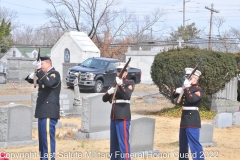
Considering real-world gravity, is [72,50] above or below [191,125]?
above

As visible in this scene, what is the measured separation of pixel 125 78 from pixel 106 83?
18.0 m

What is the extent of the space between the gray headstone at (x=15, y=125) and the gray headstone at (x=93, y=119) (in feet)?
4.88

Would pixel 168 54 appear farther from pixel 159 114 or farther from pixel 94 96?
pixel 94 96

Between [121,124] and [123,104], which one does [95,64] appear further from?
[121,124]

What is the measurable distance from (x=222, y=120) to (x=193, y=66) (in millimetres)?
2288

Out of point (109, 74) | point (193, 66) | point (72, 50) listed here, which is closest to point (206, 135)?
point (193, 66)

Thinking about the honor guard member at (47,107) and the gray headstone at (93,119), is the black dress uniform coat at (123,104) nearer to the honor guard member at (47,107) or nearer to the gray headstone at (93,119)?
the honor guard member at (47,107)

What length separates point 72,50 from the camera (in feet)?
106

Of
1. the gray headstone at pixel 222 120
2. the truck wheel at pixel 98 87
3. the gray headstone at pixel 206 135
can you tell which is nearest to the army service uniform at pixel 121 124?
the gray headstone at pixel 206 135

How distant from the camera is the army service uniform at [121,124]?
804 centimetres

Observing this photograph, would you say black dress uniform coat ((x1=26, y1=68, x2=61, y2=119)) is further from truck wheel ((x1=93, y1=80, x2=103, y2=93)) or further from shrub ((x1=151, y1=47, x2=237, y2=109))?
truck wheel ((x1=93, y1=80, x2=103, y2=93))

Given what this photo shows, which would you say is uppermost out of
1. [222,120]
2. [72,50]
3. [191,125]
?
[72,50]

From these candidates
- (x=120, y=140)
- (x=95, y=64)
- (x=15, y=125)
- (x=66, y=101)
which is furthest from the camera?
(x=95, y=64)

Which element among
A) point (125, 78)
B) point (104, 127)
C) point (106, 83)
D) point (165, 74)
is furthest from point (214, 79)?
point (106, 83)
